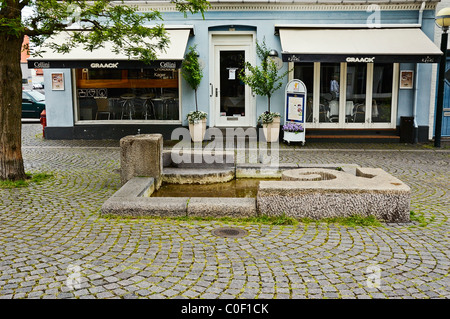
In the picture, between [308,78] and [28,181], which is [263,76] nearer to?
[308,78]

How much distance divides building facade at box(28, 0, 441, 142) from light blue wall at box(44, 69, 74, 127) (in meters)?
0.03

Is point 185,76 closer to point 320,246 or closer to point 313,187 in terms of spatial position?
point 313,187

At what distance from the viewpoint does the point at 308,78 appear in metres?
14.5

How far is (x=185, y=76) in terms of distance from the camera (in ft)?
46.1

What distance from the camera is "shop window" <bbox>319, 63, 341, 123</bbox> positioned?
1441 centimetres

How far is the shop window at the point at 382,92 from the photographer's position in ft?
47.2

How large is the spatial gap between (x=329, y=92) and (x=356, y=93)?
2.72 feet

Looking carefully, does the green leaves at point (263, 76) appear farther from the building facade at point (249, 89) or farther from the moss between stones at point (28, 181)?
the moss between stones at point (28, 181)

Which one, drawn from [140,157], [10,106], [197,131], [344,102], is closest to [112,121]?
[197,131]

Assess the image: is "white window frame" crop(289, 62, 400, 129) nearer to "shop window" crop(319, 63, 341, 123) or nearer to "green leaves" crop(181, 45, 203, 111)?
"shop window" crop(319, 63, 341, 123)

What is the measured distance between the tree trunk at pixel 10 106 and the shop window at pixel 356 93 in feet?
31.5

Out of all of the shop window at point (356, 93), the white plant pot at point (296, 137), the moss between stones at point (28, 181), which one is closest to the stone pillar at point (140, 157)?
the moss between stones at point (28, 181)

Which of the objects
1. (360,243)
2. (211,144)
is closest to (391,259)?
(360,243)

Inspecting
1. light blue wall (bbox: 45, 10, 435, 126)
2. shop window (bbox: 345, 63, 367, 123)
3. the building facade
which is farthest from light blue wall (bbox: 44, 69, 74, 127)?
shop window (bbox: 345, 63, 367, 123)
